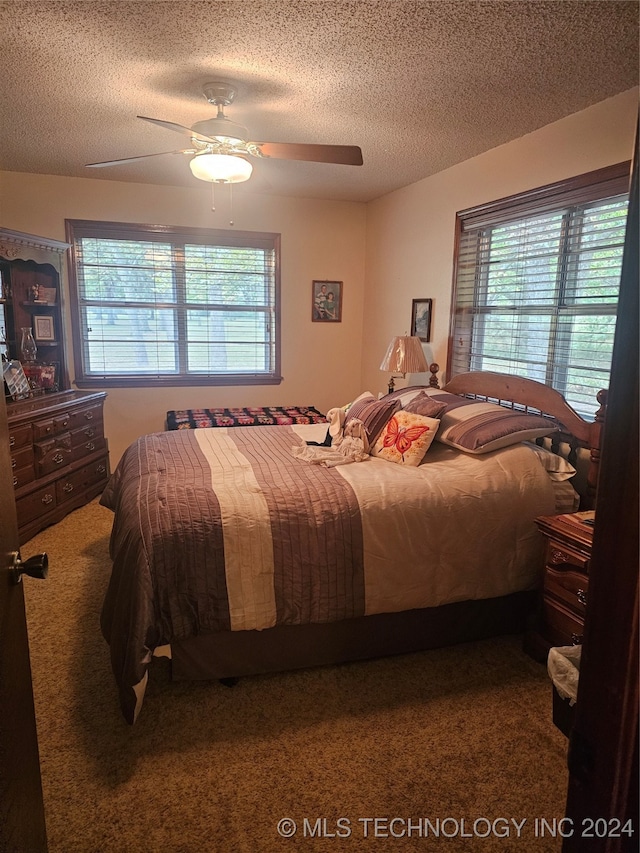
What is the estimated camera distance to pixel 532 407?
2.94 metres

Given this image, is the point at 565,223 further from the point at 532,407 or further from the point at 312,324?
the point at 312,324

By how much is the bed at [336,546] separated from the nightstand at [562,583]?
153mm

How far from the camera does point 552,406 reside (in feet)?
9.13

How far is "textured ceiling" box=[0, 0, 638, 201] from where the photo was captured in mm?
1934

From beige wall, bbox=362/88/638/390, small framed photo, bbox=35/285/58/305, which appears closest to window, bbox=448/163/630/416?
beige wall, bbox=362/88/638/390

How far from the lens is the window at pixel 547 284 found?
8.68ft

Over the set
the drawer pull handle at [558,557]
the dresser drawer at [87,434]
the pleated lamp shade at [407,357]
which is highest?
the pleated lamp shade at [407,357]

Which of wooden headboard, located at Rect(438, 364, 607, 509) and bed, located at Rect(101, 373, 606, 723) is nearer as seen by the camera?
bed, located at Rect(101, 373, 606, 723)

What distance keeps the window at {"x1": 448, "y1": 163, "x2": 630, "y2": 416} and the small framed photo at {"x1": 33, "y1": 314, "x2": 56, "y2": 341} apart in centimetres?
318

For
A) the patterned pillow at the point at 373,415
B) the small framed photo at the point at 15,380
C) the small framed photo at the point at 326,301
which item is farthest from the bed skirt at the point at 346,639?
the small framed photo at the point at 326,301

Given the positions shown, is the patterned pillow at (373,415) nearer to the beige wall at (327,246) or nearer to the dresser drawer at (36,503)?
the beige wall at (327,246)

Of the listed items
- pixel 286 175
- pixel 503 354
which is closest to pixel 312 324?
pixel 286 175

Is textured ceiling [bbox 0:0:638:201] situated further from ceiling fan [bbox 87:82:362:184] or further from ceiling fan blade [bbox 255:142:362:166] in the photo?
ceiling fan blade [bbox 255:142:362:166]

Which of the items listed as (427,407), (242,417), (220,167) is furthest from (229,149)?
(242,417)
